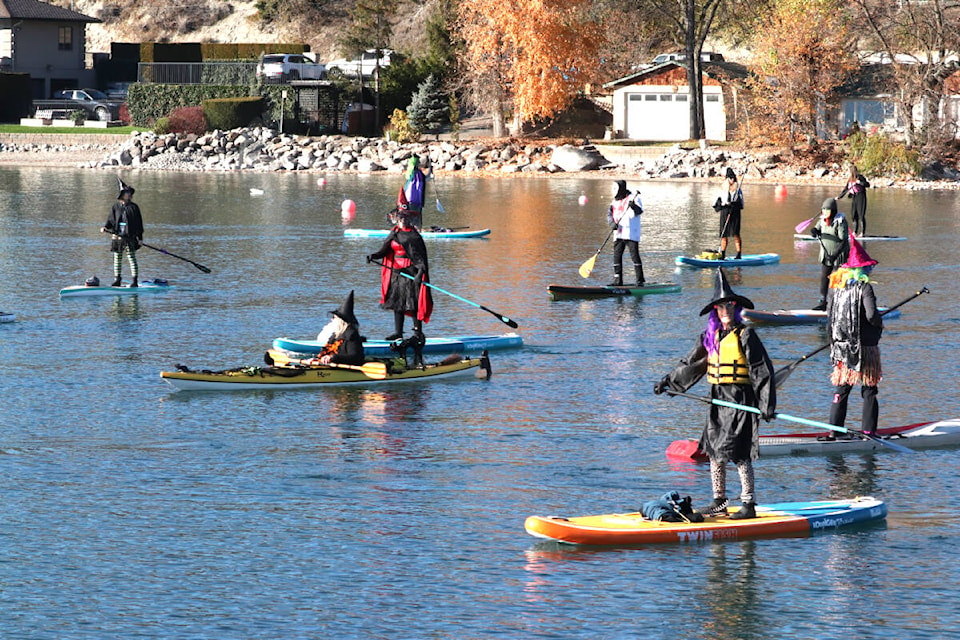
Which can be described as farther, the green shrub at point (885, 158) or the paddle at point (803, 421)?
the green shrub at point (885, 158)

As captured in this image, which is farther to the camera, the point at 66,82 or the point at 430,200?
the point at 66,82

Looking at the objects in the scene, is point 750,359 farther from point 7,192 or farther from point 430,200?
point 7,192

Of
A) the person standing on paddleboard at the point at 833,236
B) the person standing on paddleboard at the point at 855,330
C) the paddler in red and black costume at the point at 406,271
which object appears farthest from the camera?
the person standing on paddleboard at the point at 833,236

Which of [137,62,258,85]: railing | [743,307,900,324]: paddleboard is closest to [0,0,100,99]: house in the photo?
[137,62,258,85]: railing

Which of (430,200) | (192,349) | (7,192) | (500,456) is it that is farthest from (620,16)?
(500,456)

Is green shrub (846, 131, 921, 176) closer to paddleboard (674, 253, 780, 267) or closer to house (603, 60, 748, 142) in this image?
house (603, 60, 748, 142)

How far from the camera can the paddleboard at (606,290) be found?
24.8 metres

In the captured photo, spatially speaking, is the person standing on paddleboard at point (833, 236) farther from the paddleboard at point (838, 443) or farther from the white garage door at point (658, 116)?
the white garage door at point (658, 116)

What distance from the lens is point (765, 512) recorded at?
12.0m

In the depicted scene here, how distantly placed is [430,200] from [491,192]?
5.48 metres

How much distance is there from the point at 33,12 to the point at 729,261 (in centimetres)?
6232

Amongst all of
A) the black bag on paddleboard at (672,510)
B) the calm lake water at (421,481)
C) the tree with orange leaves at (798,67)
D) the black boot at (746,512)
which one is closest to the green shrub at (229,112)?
the tree with orange leaves at (798,67)

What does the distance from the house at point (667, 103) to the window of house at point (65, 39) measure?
108 ft

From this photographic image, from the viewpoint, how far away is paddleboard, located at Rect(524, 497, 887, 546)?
11469 mm
